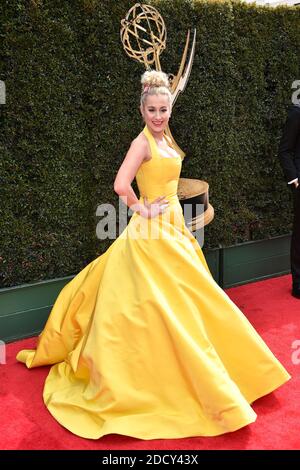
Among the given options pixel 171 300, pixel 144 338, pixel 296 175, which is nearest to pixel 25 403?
pixel 144 338

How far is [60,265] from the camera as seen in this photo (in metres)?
3.78

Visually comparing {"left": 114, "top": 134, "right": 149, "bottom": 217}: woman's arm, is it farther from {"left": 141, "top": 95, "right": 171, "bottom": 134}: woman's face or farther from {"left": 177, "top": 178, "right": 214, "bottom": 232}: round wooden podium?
{"left": 177, "top": 178, "right": 214, "bottom": 232}: round wooden podium

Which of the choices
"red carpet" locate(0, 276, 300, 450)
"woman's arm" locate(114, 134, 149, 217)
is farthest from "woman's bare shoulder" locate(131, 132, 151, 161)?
"red carpet" locate(0, 276, 300, 450)

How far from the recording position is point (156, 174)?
2645mm

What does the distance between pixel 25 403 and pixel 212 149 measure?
2712 mm

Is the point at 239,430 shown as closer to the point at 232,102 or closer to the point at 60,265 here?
the point at 60,265

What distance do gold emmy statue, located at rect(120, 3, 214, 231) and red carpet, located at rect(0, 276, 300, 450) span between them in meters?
1.10

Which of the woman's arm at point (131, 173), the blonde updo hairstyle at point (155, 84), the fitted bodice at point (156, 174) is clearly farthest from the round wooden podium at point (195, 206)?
the blonde updo hairstyle at point (155, 84)

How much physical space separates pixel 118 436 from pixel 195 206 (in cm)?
196

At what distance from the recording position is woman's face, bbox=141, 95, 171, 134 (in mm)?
2582

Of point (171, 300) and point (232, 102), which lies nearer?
point (171, 300)

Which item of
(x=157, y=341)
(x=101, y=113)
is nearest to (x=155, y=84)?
(x=101, y=113)

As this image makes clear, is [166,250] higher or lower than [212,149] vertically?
lower
